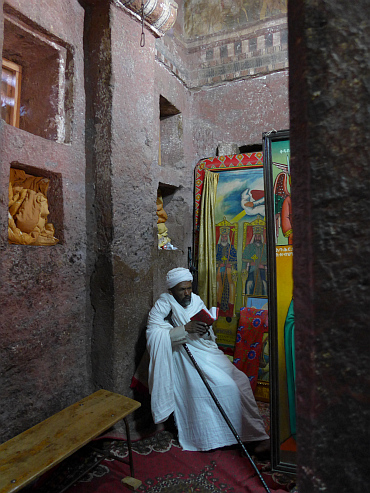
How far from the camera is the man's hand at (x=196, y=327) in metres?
3.09

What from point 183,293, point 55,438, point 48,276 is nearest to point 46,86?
point 48,276

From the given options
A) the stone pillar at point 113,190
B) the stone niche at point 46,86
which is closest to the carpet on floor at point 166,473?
the stone pillar at point 113,190

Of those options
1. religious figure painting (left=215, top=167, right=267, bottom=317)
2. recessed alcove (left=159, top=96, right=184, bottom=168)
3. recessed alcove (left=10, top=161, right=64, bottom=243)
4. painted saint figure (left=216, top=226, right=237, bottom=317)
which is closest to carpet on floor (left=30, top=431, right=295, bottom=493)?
recessed alcove (left=10, top=161, right=64, bottom=243)

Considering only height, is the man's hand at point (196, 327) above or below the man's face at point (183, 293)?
below

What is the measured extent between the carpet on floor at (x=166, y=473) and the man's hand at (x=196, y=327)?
0.99 m

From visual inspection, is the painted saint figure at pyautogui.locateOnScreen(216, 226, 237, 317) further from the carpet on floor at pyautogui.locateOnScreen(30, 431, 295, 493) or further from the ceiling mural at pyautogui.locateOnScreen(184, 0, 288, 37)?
the ceiling mural at pyautogui.locateOnScreen(184, 0, 288, 37)

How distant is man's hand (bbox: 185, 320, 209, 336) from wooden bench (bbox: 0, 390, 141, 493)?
80 cm

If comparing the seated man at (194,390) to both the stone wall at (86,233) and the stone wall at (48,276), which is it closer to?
the stone wall at (86,233)

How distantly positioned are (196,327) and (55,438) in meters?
1.41

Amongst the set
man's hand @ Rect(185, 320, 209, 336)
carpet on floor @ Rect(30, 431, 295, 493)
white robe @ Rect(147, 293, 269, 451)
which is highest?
man's hand @ Rect(185, 320, 209, 336)

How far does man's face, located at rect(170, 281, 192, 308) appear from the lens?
3.40 metres

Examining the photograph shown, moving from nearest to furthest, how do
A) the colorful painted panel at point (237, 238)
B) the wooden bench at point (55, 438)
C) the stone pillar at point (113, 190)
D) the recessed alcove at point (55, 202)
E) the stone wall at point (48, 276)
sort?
the wooden bench at point (55, 438) → the stone wall at point (48, 276) → the recessed alcove at point (55, 202) → the stone pillar at point (113, 190) → the colorful painted panel at point (237, 238)

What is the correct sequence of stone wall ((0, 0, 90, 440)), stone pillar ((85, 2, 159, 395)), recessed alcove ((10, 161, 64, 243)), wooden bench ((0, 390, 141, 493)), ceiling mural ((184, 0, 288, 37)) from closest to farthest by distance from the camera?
wooden bench ((0, 390, 141, 493)), stone wall ((0, 0, 90, 440)), recessed alcove ((10, 161, 64, 243)), stone pillar ((85, 2, 159, 395)), ceiling mural ((184, 0, 288, 37))

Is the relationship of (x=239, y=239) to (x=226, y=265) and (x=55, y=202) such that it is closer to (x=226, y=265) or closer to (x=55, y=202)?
(x=226, y=265)
